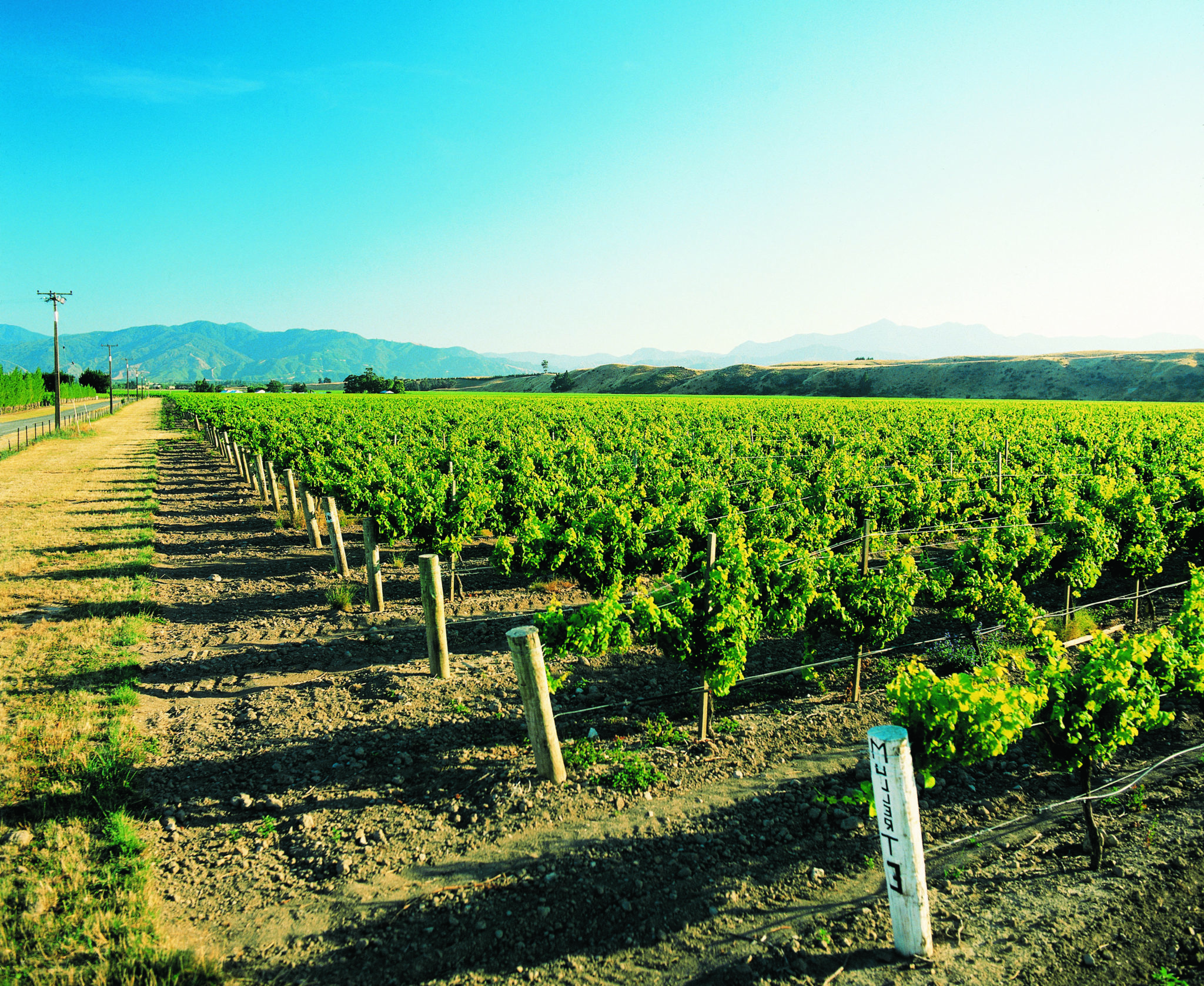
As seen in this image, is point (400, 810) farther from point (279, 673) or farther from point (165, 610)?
point (165, 610)

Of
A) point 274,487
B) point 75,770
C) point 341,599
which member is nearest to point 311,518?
point 341,599

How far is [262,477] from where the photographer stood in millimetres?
21188

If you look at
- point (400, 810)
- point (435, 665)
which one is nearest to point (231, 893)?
point (400, 810)

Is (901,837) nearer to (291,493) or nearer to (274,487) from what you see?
(291,493)

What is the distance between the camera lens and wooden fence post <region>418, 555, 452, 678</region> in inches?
321

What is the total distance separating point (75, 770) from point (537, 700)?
452 centimetres

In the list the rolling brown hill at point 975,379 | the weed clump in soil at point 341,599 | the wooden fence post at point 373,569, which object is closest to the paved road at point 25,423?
the weed clump in soil at point 341,599

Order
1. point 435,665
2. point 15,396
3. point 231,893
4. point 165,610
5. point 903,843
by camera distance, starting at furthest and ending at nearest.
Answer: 1. point 15,396
2. point 165,610
3. point 435,665
4. point 231,893
5. point 903,843

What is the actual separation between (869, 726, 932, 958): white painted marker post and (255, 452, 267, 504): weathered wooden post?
69.9 ft

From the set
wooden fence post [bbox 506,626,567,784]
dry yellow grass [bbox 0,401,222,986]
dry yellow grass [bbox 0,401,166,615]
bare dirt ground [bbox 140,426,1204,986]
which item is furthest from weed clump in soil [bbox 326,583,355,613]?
wooden fence post [bbox 506,626,567,784]

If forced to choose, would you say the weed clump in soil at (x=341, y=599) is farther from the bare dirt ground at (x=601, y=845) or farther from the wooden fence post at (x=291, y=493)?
the wooden fence post at (x=291, y=493)

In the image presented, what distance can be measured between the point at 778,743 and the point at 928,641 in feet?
12.7

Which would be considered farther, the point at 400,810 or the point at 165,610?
the point at 165,610

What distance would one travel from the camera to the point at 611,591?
683cm
